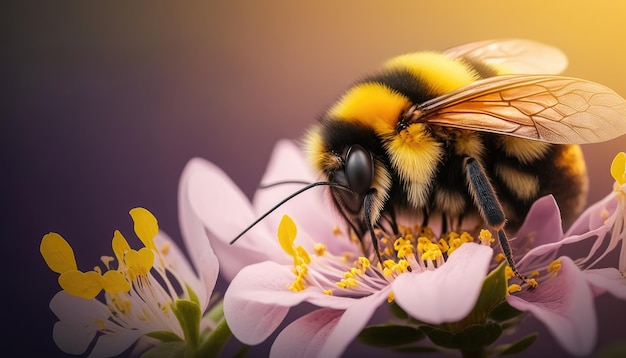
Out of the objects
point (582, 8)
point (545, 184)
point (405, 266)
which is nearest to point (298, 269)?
point (405, 266)

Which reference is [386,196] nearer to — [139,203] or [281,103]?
[139,203]

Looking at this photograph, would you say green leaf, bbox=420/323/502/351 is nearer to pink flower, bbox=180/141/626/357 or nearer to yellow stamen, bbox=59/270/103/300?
pink flower, bbox=180/141/626/357

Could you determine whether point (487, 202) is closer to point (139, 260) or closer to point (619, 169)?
point (619, 169)

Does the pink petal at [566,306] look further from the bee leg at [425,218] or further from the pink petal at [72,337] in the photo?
the pink petal at [72,337]

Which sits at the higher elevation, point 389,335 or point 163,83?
point 163,83

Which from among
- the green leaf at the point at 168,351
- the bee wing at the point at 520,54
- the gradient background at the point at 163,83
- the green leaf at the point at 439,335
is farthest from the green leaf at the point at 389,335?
the gradient background at the point at 163,83

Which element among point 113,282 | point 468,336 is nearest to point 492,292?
point 468,336
